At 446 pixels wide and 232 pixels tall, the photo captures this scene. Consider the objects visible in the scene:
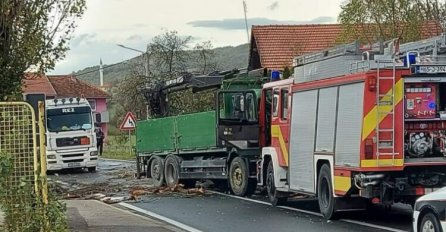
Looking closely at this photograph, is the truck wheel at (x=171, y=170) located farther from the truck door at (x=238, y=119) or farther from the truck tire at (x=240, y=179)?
the truck door at (x=238, y=119)

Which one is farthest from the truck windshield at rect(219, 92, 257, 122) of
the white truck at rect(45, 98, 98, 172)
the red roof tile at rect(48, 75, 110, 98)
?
the red roof tile at rect(48, 75, 110, 98)

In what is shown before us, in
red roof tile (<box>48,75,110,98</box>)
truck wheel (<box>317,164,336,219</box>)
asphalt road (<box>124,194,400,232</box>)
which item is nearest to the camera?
asphalt road (<box>124,194,400,232</box>)

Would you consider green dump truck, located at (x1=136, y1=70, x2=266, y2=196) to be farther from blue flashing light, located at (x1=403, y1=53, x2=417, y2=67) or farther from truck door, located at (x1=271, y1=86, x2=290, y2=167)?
blue flashing light, located at (x1=403, y1=53, x2=417, y2=67)

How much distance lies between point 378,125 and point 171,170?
1171cm

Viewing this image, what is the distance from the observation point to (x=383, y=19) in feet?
108

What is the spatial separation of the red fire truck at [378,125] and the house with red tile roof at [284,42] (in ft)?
103

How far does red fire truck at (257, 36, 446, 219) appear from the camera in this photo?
46.9 ft

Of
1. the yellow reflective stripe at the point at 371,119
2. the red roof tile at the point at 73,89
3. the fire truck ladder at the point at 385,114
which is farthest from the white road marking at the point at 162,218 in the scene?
the red roof tile at the point at 73,89

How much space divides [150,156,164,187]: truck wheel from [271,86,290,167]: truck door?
7.29 m

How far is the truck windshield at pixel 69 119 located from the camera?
3419 centimetres

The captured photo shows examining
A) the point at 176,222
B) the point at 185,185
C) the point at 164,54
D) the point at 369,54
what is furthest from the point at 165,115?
the point at 164,54

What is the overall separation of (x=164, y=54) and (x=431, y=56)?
4291 centimetres

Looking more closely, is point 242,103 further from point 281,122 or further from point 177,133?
point 177,133

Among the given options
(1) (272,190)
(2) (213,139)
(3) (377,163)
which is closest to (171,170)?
(2) (213,139)
